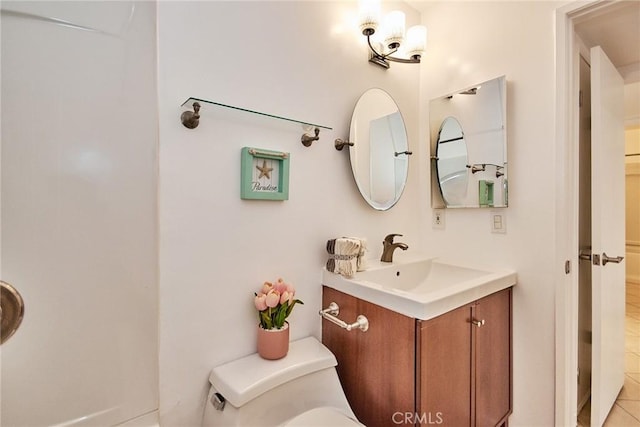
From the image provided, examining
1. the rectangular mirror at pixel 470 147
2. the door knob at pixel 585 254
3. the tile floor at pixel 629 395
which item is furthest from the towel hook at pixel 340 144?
the tile floor at pixel 629 395

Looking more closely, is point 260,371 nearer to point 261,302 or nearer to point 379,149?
point 261,302

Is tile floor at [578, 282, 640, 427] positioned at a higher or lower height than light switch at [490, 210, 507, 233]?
lower

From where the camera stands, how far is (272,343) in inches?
44.9

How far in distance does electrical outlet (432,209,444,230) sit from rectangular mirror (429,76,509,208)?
4cm

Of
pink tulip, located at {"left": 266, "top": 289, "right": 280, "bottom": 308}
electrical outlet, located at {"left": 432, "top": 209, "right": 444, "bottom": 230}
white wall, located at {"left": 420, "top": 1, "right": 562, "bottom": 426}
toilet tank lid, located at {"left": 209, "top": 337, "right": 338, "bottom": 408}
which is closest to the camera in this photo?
toilet tank lid, located at {"left": 209, "top": 337, "right": 338, "bottom": 408}

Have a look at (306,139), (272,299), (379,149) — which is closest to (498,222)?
(379,149)

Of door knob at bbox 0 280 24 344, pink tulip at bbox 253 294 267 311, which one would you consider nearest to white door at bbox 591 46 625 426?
pink tulip at bbox 253 294 267 311

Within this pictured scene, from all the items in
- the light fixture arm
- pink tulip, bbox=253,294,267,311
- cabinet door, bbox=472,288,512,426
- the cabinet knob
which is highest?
the light fixture arm

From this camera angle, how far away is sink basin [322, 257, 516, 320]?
1038 millimetres

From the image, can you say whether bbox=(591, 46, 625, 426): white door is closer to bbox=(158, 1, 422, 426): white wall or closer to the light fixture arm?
the light fixture arm

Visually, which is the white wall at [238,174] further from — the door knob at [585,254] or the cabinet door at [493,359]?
the door knob at [585,254]

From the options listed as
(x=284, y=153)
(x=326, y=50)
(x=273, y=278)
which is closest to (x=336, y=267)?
(x=273, y=278)

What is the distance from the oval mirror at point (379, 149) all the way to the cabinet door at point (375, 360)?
60 centimetres

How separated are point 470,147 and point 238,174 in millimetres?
1260
